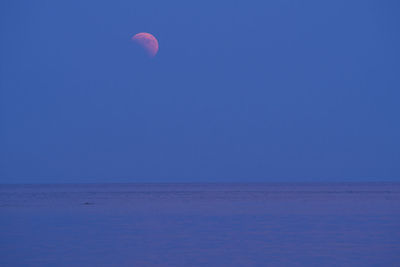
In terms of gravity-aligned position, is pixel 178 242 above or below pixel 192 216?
below

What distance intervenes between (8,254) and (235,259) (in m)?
5.20

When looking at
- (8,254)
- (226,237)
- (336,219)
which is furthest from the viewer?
(336,219)

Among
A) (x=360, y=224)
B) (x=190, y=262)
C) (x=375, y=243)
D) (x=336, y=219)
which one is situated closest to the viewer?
(x=190, y=262)

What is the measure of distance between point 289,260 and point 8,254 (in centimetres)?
633

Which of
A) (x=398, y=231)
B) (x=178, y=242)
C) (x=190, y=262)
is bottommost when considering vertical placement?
(x=190, y=262)

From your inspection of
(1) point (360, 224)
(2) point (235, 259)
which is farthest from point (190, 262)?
(1) point (360, 224)

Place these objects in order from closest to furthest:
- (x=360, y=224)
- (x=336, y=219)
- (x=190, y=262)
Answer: (x=190, y=262), (x=360, y=224), (x=336, y=219)

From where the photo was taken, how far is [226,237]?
45.1ft

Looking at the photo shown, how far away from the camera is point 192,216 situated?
68.1 ft

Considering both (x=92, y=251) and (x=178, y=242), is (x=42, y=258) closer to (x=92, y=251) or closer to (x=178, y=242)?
(x=92, y=251)

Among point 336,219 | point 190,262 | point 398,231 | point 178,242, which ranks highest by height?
point 336,219

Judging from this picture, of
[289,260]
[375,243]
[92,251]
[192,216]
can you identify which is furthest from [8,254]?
[192,216]

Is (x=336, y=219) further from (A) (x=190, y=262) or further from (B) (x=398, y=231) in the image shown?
(A) (x=190, y=262)

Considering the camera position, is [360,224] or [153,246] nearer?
[153,246]
